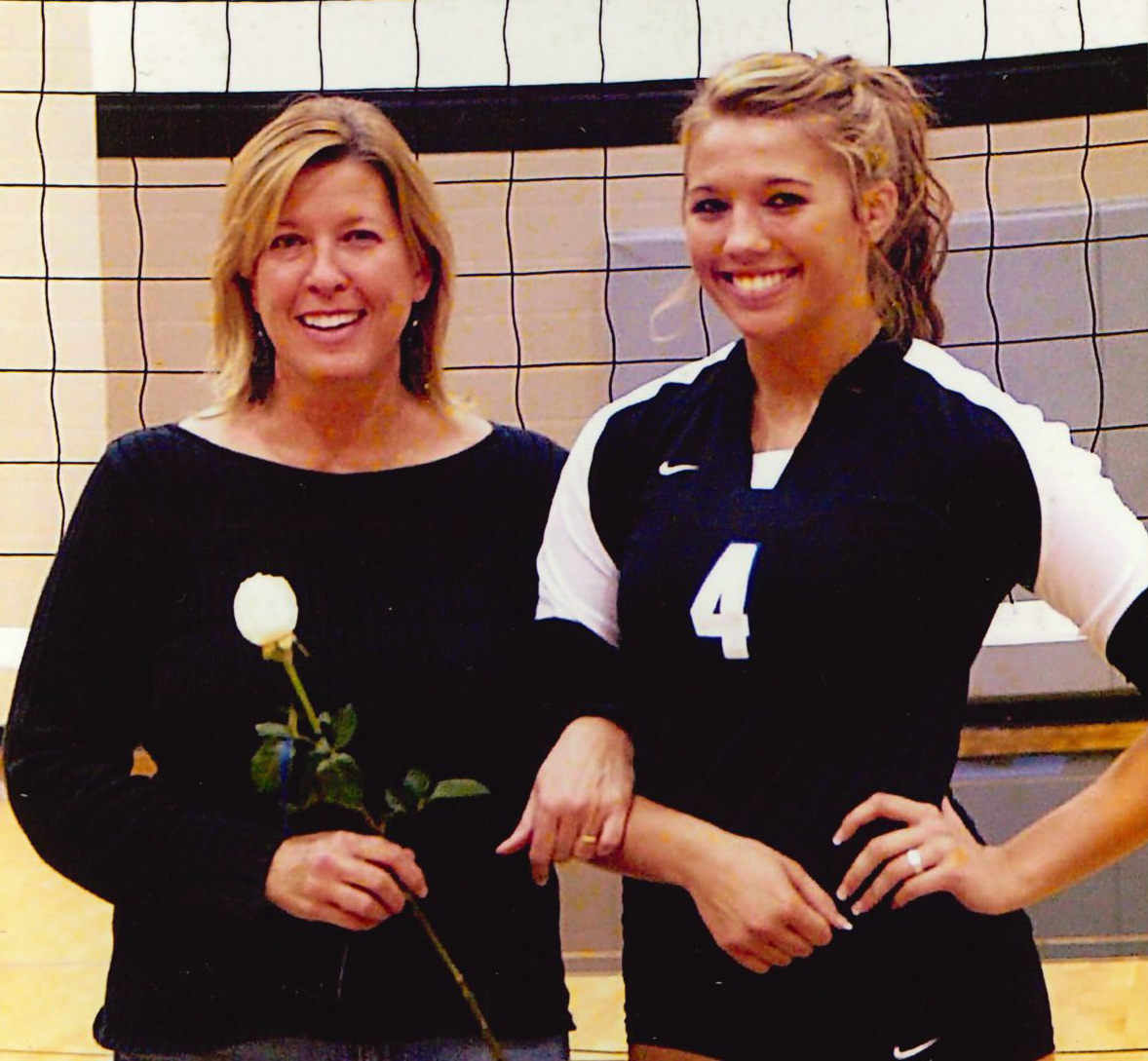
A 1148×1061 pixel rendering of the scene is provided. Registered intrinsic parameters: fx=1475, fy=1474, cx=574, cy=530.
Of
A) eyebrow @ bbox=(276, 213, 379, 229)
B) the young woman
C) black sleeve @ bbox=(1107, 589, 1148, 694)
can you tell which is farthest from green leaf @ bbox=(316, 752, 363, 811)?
black sleeve @ bbox=(1107, 589, 1148, 694)

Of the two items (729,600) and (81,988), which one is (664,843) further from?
(81,988)

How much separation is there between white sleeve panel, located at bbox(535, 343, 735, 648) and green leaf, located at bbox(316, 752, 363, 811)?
0.54 feet

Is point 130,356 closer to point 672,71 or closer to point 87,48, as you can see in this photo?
point 87,48

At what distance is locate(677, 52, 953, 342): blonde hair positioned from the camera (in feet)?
2.91

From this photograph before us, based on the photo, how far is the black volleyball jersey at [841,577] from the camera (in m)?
0.87

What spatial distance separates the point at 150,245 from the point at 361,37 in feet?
0.84

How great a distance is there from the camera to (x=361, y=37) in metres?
1.22

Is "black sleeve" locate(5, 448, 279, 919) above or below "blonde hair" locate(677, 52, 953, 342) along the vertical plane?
below

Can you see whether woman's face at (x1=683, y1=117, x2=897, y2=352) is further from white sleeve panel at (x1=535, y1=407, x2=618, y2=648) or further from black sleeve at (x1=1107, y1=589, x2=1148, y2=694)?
black sleeve at (x1=1107, y1=589, x2=1148, y2=694)

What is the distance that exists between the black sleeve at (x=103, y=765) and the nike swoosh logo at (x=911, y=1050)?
0.42m

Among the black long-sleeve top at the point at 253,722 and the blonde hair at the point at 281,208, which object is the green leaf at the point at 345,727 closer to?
the black long-sleeve top at the point at 253,722

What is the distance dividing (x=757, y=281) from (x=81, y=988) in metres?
1.02

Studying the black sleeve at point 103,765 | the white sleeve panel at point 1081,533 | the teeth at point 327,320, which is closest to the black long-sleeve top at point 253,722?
the black sleeve at point 103,765

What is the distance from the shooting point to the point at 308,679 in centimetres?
101
